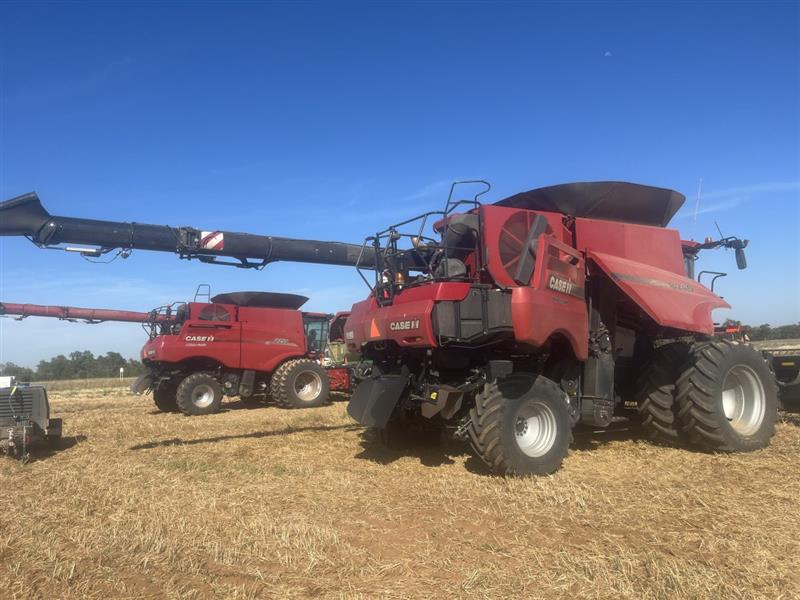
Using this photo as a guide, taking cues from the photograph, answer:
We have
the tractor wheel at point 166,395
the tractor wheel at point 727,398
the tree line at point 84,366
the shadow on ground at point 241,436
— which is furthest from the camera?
the tree line at point 84,366

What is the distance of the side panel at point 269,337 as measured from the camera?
13578 mm

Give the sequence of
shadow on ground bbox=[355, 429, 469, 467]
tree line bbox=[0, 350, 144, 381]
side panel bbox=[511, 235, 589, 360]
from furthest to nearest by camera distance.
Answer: tree line bbox=[0, 350, 144, 381]
shadow on ground bbox=[355, 429, 469, 467]
side panel bbox=[511, 235, 589, 360]

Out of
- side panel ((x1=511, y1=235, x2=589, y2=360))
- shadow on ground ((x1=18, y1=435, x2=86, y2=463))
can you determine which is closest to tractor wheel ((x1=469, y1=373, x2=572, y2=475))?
side panel ((x1=511, y1=235, x2=589, y2=360))

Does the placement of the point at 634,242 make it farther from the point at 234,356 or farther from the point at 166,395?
the point at 166,395

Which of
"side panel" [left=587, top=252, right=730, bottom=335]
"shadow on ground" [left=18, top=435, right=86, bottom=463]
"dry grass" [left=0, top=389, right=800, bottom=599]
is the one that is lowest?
"dry grass" [left=0, top=389, right=800, bottom=599]

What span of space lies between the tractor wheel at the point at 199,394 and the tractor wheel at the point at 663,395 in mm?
9100

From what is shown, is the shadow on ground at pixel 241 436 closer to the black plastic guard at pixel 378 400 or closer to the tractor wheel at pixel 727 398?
the black plastic guard at pixel 378 400

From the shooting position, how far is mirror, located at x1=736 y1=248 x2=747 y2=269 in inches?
330

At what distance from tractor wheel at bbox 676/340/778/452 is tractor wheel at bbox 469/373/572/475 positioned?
5.28 feet

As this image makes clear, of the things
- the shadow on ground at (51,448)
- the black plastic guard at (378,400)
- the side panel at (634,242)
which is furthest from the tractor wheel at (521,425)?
the shadow on ground at (51,448)

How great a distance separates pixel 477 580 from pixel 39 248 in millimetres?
7849

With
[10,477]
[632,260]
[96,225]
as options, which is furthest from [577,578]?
[96,225]

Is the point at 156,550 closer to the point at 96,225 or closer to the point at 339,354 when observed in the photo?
the point at 96,225

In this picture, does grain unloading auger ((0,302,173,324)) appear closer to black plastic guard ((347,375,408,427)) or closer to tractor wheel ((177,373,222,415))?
tractor wheel ((177,373,222,415))
